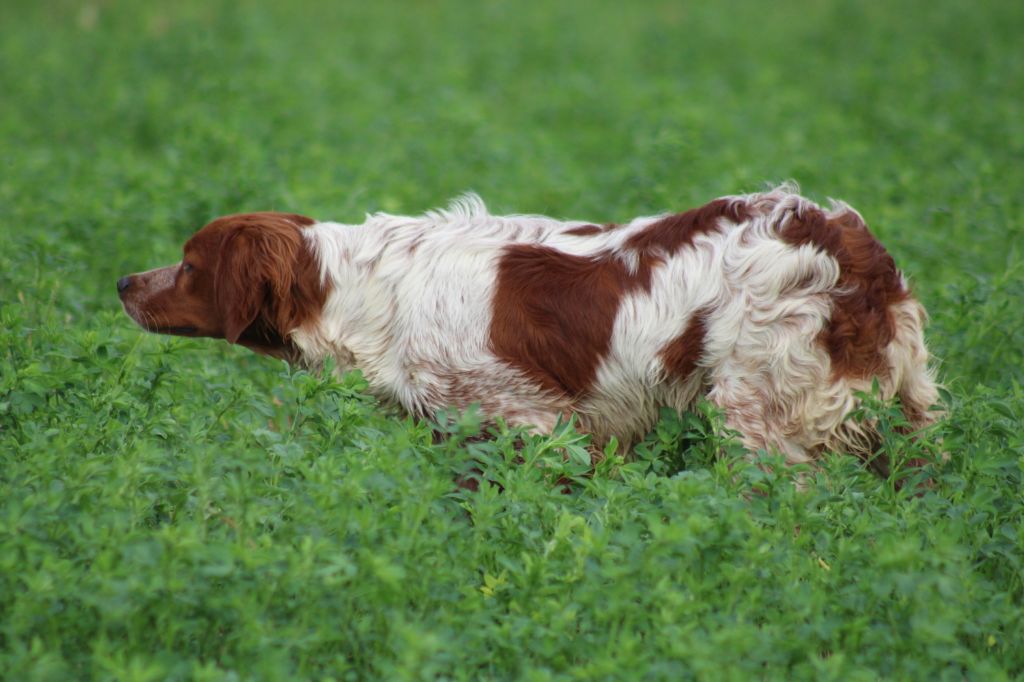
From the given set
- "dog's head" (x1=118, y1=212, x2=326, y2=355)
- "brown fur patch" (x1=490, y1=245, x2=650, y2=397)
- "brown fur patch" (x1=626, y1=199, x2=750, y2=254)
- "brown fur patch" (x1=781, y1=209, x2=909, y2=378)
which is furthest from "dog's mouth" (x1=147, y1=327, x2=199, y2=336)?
"brown fur patch" (x1=781, y1=209, x2=909, y2=378)

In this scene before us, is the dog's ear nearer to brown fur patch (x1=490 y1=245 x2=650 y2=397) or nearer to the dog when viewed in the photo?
the dog

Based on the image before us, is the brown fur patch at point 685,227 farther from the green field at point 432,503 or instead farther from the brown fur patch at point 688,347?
the green field at point 432,503

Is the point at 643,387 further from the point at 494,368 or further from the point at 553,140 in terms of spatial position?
the point at 553,140

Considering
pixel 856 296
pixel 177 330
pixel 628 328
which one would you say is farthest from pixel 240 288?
pixel 856 296

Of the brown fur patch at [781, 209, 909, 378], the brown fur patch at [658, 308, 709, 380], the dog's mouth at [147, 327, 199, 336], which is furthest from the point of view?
the dog's mouth at [147, 327, 199, 336]

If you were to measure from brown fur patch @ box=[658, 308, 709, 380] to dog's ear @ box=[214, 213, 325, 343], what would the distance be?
1399mm

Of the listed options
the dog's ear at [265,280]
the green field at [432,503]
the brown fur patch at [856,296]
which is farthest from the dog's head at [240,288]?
the brown fur patch at [856,296]

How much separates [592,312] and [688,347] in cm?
37

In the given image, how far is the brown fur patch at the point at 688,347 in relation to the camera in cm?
460

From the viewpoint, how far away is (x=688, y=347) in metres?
4.64

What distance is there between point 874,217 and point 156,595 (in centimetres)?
502

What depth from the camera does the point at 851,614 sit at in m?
3.68

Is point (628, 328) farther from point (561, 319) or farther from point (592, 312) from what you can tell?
point (561, 319)

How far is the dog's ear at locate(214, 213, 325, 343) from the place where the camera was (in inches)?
195
